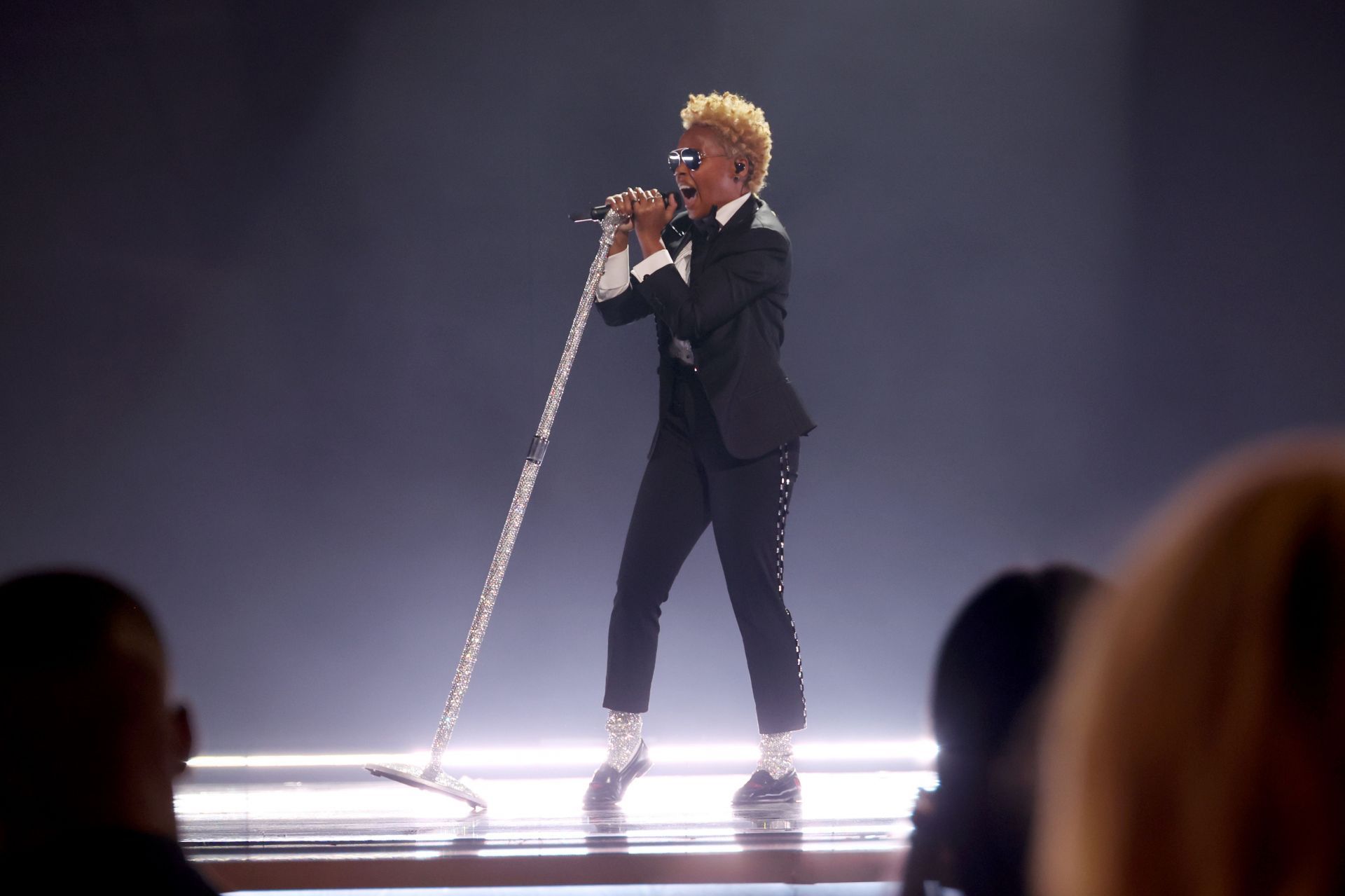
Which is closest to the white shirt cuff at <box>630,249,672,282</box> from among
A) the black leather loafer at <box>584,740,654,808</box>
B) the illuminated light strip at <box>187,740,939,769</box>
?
the black leather loafer at <box>584,740,654,808</box>

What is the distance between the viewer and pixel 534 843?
2070 mm

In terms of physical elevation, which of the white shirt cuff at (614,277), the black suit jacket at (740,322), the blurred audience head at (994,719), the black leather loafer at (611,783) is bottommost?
the black leather loafer at (611,783)

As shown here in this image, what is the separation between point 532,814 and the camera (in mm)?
2252

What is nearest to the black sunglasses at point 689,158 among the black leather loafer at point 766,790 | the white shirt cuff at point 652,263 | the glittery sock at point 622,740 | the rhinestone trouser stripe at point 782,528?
the white shirt cuff at point 652,263

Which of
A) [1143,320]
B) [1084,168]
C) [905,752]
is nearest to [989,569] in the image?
[905,752]

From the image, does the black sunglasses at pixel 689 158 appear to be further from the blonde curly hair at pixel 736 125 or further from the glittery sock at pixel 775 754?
the glittery sock at pixel 775 754

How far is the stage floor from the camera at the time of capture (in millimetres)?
2018

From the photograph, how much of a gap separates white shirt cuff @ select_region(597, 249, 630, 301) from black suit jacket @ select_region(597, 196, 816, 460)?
9cm

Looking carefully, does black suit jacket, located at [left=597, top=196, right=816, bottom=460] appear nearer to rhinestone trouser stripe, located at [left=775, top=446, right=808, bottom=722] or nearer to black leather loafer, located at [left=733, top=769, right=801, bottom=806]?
rhinestone trouser stripe, located at [left=775, top=446, right=808, bottom=722]

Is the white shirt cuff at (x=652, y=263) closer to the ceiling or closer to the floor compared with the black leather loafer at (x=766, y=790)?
closer to the ceiling

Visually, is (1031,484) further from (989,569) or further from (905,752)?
(905,752)

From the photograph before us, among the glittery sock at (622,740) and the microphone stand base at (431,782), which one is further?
the glittery sock at (622,740)

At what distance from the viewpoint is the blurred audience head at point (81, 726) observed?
82cm

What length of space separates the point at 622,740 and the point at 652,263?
1.00m
